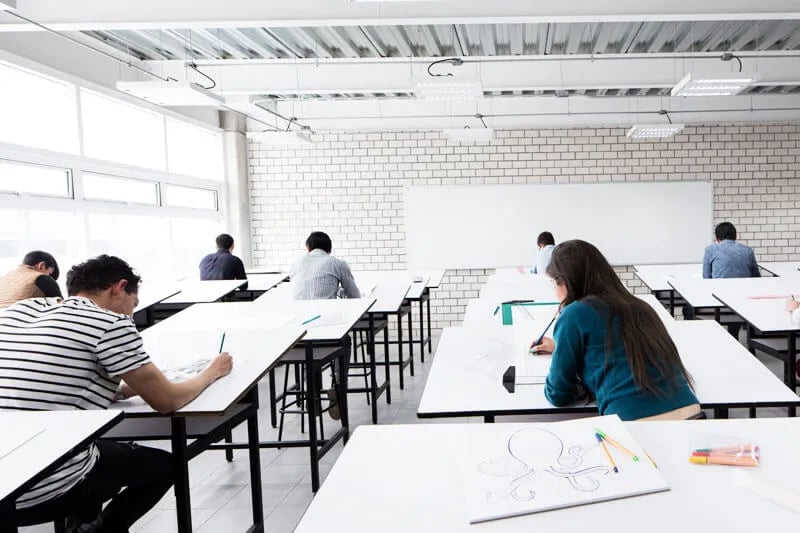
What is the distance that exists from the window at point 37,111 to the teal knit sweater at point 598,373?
4185 millimetres

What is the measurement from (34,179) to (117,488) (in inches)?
137

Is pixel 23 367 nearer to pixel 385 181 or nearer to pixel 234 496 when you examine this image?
pixel 234 496

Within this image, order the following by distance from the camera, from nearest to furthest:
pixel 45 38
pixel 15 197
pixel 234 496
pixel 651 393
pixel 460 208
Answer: pixel 651 393
pixel 234 496
pixel 15 197
pixel 45 38
pixel 460 208

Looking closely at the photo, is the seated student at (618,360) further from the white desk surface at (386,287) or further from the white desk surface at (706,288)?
the white desk surface at (706,288)

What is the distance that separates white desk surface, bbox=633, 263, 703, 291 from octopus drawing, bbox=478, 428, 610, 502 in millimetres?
4422

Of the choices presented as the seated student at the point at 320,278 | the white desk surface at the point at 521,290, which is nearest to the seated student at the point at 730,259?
the white desk surface at the point at 521,290

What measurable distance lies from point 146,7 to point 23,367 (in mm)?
2869

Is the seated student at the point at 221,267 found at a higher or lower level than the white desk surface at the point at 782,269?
higher

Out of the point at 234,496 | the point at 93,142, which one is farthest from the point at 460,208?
the point at 234,496

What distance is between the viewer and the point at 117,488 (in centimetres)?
197

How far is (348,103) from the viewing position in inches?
306

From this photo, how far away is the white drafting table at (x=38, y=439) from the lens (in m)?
1.31

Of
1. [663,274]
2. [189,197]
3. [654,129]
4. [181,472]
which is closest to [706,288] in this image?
[663,274]

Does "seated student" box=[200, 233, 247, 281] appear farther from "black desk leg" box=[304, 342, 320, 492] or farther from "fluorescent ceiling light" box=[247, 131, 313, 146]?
"black desk leg" box=[304, 342, 320, 492]
